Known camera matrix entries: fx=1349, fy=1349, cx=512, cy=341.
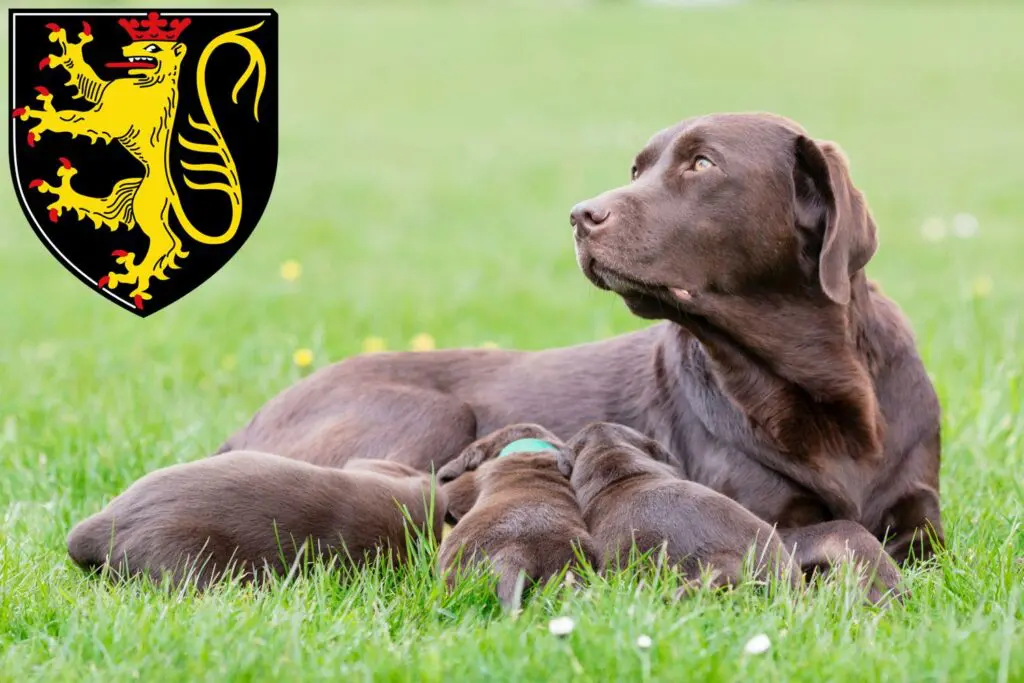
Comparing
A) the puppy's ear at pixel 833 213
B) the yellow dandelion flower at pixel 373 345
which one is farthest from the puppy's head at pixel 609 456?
the yellow dandelion flower at pixel 373 345

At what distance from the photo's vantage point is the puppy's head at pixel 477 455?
423 cm

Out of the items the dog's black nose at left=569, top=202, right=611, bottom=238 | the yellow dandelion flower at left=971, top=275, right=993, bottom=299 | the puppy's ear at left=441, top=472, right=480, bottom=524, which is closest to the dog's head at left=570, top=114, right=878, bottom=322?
the dog's black nose at left=569, top=202, right=611, bottom=238

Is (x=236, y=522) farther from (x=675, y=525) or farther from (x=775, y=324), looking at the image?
(x=775, y=324)

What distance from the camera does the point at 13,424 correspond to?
18.8ft

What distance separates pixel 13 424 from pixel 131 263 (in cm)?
109

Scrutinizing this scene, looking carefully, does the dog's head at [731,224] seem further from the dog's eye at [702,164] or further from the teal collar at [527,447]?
the teal collar at [527,447]

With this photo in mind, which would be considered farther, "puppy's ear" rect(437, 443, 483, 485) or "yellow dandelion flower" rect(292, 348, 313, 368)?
"yellow dandelion flower" rect(292, 348, 313, 368)

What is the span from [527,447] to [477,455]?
0.21 metres

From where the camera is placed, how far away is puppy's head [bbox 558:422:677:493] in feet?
12.9

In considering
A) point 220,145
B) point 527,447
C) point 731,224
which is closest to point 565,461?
point 527,447

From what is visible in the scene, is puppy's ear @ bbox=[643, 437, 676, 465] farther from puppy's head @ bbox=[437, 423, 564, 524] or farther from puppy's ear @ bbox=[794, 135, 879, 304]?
puppy's ear @ bbox=[794, 135, 879, 304]

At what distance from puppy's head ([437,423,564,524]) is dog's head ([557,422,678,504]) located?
0.31ft

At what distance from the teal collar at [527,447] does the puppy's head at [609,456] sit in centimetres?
8

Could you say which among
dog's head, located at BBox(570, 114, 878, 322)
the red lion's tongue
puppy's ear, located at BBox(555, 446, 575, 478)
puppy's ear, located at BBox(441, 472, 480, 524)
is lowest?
puppy's ear, located at BBox(441, 472, 480, 524)
